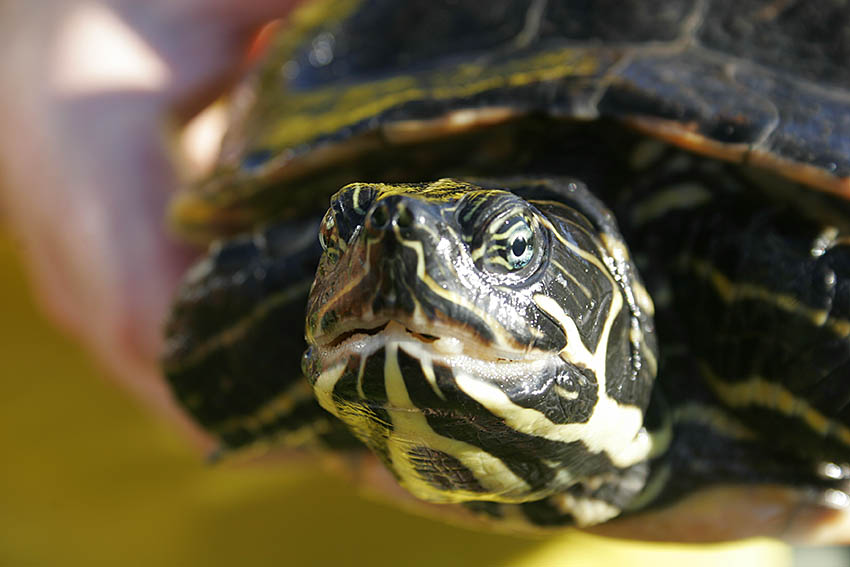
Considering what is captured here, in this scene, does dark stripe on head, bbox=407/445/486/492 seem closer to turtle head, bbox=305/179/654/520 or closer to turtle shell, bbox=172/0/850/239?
turtle head, bbox=305/179/654/520

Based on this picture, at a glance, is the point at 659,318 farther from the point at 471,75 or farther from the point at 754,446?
the point at 471,75

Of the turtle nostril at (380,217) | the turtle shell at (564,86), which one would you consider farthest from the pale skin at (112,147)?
the turtle nostril at (380,217)

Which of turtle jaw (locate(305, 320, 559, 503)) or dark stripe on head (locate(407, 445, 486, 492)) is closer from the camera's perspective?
turtle jaw (locate(305, 320, 559, 503))

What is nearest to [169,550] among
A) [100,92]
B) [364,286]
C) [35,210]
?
[35,210]

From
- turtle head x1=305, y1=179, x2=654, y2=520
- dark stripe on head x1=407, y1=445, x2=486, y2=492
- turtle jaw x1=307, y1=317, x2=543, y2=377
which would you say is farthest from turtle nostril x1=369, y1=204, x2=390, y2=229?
dark stripe on head x1=407, y1=445, x2=486, y2=492

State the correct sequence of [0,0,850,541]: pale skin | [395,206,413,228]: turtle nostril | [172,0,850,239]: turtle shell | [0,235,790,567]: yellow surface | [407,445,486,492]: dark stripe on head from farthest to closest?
[0,235,790,567]: yellow surface → [0,0,850,541]: pale skin → [172,0,850,239]: turtle shell → [407,445,486,492]: dark stripe on head → [395,206,413,228]: turtle nostril

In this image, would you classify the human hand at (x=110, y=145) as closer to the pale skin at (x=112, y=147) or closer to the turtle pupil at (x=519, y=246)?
the pale skin at (x=112, y=147)
